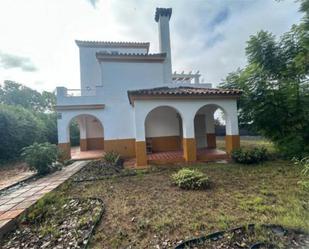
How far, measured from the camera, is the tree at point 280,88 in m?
9.22

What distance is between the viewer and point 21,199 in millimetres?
5336

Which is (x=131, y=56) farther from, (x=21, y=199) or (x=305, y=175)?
(x=305, y=175)

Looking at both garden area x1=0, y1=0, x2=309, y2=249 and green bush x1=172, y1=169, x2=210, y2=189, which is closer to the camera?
garden area x1=0, y1=0, x2=309, y2=249

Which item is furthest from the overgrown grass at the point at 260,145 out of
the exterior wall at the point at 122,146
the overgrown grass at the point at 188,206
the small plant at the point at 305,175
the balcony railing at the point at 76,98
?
the balcony railing at the point at 76,98

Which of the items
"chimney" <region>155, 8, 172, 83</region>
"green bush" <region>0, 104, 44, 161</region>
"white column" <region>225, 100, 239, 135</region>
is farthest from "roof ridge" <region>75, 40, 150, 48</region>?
"white column" <region>225, 100, 239, 135</region>

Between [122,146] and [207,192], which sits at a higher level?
[122,146]

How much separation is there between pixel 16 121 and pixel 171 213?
14.5 m

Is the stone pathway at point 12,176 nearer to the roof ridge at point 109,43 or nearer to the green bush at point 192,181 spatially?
the green bush at point 192,181

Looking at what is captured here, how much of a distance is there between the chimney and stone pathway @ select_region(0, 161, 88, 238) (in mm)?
9419

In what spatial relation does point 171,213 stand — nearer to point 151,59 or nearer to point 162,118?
point 162,118

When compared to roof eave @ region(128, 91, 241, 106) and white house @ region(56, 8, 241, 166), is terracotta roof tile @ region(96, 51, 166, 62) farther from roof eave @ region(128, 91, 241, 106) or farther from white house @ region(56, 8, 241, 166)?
roof eave @ region(128, 91, 241, 106)

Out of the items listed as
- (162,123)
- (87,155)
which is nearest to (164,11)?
(162,123)

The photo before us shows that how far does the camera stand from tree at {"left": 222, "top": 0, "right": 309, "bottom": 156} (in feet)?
30.2

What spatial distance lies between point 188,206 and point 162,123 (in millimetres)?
8635
